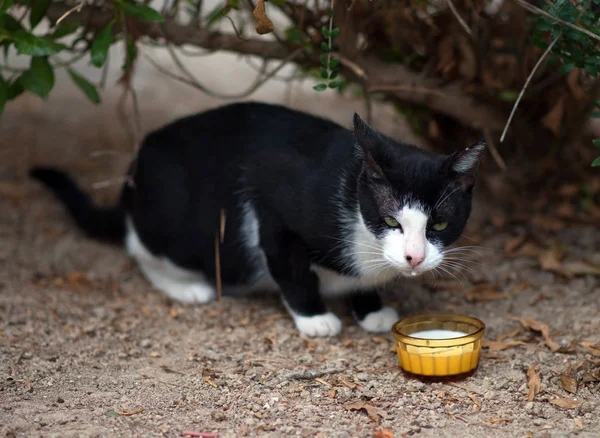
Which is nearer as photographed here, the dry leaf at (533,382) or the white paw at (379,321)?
the dry leaf at (533,382)

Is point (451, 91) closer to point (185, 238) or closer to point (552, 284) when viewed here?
point (552, 284)

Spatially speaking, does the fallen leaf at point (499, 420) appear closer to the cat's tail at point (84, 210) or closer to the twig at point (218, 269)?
the twig at point (218, 269)

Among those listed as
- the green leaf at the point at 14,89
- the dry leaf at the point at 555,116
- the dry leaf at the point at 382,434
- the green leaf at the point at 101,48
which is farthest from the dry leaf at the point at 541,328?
the green leaf at the point at 14,89

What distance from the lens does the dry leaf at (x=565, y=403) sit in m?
2.29

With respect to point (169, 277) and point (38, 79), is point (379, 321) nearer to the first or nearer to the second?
point (169, 277)

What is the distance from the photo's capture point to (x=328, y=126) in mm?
3113

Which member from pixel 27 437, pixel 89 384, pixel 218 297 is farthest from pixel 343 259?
pixel 27 437

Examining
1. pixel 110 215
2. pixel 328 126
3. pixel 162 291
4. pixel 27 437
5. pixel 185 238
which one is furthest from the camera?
pixel 110 215

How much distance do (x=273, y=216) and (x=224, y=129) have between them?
1.85ft

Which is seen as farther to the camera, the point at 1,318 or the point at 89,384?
the point at 1,318

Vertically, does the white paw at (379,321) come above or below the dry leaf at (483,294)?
below

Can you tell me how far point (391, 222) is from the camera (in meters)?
2.49

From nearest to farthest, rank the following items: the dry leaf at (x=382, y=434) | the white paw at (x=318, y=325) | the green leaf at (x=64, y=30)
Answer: the dry leaf at (x=382, y=434) < the green leaf at (x=64, y=30) < the white paw at (x=318, y=325)

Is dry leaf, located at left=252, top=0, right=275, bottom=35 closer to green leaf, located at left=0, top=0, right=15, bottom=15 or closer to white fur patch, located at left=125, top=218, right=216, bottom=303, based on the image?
green leaf, located at left=0, top=0, right=15, bottom=15
